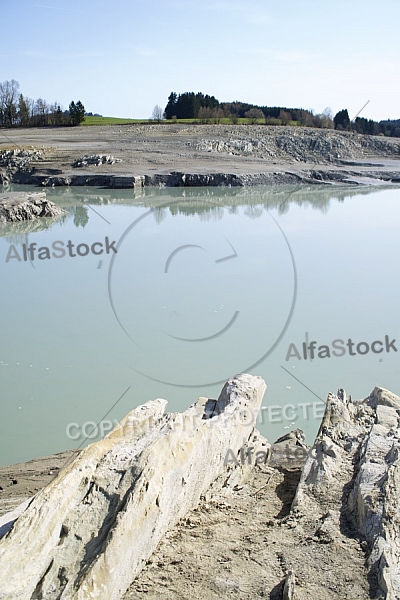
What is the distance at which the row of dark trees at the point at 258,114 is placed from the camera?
4919cm

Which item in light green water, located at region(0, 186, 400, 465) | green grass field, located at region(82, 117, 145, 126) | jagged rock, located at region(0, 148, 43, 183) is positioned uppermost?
green grass field, located at region(82, 117, 145, 126)

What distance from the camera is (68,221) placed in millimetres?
18156

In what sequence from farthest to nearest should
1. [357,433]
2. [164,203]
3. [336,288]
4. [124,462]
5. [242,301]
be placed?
[164,203] → [336,288] → [242,301] → [357,433] → [124,462]

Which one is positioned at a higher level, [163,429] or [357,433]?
[163,429]

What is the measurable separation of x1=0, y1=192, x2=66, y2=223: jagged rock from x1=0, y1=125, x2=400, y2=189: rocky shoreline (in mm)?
6030

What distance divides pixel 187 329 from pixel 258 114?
170ft

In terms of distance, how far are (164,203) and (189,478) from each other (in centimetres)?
1889

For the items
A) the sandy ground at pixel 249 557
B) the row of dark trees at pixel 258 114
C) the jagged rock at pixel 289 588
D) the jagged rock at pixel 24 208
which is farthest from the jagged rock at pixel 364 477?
the row of dark trees at pixel 258 114

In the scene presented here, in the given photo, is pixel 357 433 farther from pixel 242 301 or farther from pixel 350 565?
pixel 242 301

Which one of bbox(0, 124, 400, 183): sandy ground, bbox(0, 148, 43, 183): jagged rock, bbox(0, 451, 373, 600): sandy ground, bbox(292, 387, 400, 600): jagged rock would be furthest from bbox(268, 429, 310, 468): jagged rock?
bbox(0, 148, 43, 183): jagged rock

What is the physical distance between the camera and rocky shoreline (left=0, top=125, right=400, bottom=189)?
2623 cm

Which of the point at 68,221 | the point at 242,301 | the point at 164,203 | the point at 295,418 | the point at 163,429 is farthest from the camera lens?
the point at 164,203

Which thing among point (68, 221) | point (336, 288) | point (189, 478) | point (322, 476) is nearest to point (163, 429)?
point (189, 478)

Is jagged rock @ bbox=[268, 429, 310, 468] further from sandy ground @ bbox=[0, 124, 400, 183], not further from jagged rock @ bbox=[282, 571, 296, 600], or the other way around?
sandy ground @ bbox=[0, 124, 400, 183]
